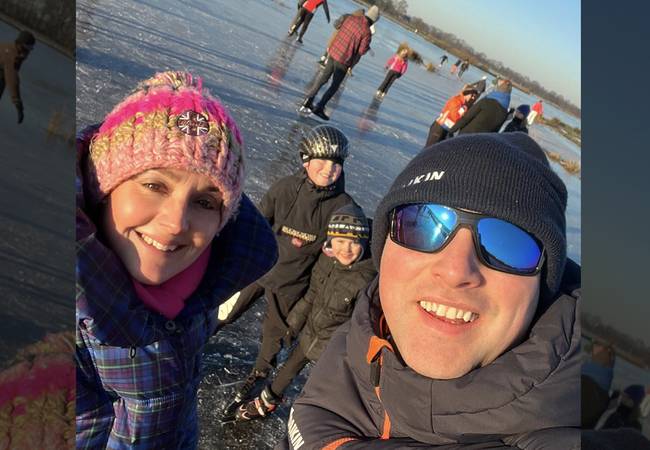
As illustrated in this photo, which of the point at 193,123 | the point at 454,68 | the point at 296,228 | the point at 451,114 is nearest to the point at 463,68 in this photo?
the point at 454,68

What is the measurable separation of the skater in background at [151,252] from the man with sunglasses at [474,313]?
44cm

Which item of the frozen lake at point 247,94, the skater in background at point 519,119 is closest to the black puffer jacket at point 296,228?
the frozen lake at point 247,94

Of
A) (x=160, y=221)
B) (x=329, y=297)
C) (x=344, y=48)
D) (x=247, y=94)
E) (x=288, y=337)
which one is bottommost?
(x=288, y=337)

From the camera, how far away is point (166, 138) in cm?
118

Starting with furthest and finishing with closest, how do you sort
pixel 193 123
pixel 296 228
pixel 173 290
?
pixel 296 228 → pixel 173 290 → pixel 193 123

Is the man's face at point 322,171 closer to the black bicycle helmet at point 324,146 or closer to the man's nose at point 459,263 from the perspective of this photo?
the black bicycle helmet at point 324,146

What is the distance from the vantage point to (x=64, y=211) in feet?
1.86

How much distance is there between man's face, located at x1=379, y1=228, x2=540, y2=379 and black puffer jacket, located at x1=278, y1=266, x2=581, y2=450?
0.08ft

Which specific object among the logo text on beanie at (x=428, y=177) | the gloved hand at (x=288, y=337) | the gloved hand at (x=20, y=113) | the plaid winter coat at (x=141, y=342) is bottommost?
the gloved hand at (x=288, y=337)

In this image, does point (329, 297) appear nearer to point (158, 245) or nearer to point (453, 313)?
point (158, 245)

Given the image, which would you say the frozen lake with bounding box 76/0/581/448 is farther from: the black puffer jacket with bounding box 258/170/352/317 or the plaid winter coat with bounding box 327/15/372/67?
the plaid winter coat with bounding box 327/15/372/67

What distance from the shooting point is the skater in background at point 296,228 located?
2975 mm

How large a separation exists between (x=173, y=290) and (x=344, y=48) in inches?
289

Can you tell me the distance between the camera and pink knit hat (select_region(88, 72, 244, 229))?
3.68ft
